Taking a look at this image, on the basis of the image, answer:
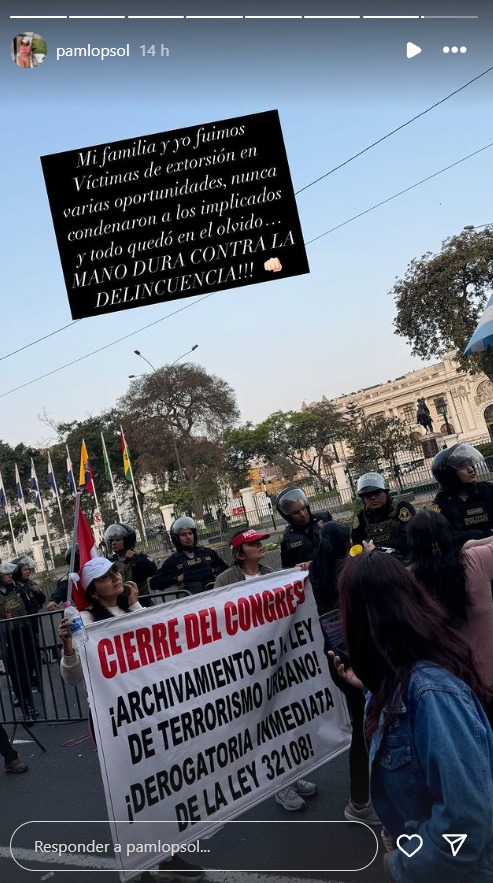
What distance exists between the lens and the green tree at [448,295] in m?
30.6

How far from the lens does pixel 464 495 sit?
543 cm

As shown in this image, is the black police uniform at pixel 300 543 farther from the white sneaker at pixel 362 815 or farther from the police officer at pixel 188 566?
the white sneaker at pixel 362 815

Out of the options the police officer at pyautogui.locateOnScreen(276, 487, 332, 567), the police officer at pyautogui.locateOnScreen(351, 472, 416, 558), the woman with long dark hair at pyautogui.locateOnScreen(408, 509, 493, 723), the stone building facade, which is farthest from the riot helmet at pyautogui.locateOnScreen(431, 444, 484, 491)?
the stone building facade

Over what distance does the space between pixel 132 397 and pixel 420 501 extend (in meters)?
27.1

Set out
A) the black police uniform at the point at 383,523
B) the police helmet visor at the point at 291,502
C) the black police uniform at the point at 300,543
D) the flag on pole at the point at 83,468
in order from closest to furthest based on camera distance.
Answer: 1. the black police uniform at the point at 383,523
2. the black police uniform at the point at 300,543
3. the police helmet visor at the point at 291,502
4. the flag on pole at the point at 83,468

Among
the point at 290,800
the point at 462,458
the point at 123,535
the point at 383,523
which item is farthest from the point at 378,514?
the point at 123,535

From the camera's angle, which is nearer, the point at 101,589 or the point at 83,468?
the point at 101,589

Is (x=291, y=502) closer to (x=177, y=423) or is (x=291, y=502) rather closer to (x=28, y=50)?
(x=28, y=50)

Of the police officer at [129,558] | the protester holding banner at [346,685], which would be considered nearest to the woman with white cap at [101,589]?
the protester holding banner at [346,685]

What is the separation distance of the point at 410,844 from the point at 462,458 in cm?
397

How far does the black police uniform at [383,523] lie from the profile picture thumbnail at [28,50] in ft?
11.5

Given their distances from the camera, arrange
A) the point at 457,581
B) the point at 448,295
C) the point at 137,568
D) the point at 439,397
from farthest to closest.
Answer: the point at 439,397
the point at 448,295
the point at 137,568
the point at 457,581

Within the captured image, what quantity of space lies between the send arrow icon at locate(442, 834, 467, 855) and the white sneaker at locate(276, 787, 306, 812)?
2937 mm

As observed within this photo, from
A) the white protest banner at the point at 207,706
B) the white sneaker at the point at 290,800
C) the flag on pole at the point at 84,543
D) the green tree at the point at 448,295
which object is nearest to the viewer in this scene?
the white protest banner at the point at 207,706
